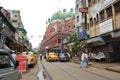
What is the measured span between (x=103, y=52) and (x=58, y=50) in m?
30.2

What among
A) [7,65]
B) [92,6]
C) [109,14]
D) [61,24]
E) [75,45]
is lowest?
[7,65]

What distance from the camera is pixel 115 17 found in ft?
95.1

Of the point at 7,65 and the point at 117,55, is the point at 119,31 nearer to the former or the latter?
the point at 117,55

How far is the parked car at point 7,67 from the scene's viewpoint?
6422 mm

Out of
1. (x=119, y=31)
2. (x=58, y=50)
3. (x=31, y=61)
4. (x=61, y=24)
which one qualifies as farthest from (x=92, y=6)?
(x=61, y=24)

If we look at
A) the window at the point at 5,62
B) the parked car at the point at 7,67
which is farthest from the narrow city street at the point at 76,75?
the window at the point at 5,62

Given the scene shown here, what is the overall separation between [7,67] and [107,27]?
24448 mm

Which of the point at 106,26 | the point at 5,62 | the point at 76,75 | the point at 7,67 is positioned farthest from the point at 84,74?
the point at 106,26

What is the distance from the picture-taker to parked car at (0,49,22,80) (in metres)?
6.42

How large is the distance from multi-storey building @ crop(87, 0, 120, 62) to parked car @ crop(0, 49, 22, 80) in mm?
20477

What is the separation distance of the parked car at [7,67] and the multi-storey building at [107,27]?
20477 millimetres

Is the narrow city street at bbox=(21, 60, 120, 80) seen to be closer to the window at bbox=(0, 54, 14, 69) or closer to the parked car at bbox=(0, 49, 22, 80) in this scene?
the parked car at bbox=(0, 49, 22, 80)

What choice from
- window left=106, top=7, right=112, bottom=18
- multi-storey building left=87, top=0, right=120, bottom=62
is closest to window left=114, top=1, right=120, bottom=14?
multi-storey building left=87, top=0, right=120, bottom=62

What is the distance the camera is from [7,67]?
7.18 metres
